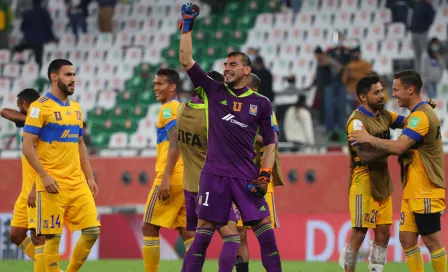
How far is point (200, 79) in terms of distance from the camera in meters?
9.30

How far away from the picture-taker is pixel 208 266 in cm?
1486

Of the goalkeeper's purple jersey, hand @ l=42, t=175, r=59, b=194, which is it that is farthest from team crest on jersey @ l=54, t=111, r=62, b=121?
the goalkeeper's purple jersey

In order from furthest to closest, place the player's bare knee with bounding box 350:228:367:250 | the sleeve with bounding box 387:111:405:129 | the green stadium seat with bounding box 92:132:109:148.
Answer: the green stadium seat with bounding box 92:132:109:148 < the sleeve with bounding box 387:111:405:129 < the player's bare knee with bounding box 350:228:367:250

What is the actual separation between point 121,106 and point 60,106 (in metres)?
12.5

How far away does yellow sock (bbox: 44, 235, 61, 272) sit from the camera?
33.5ft

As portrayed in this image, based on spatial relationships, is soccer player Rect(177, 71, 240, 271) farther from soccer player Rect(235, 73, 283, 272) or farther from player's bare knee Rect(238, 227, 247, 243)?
player's bare knee Rect(238, 227, 247, 243)

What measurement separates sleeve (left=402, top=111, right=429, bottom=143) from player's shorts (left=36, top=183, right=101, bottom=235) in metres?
3.53

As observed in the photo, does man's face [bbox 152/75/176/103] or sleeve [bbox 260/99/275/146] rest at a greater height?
man's face [bbox 152/75/176/103]

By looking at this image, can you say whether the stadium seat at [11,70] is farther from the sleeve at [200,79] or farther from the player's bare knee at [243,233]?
the sleeve at [200,79]

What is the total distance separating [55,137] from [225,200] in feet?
7.25

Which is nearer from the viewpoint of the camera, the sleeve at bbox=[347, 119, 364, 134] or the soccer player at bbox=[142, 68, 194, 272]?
the sleeve at bbox=[347, 119, 364, 134]

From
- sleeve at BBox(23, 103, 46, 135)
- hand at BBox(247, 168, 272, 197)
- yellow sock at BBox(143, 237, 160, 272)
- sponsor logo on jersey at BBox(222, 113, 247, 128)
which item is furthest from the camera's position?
yellow sock at BBox(143, 237, 160, 272)

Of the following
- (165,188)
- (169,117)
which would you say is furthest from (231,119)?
(165,188)

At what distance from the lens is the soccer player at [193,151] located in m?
10.2
